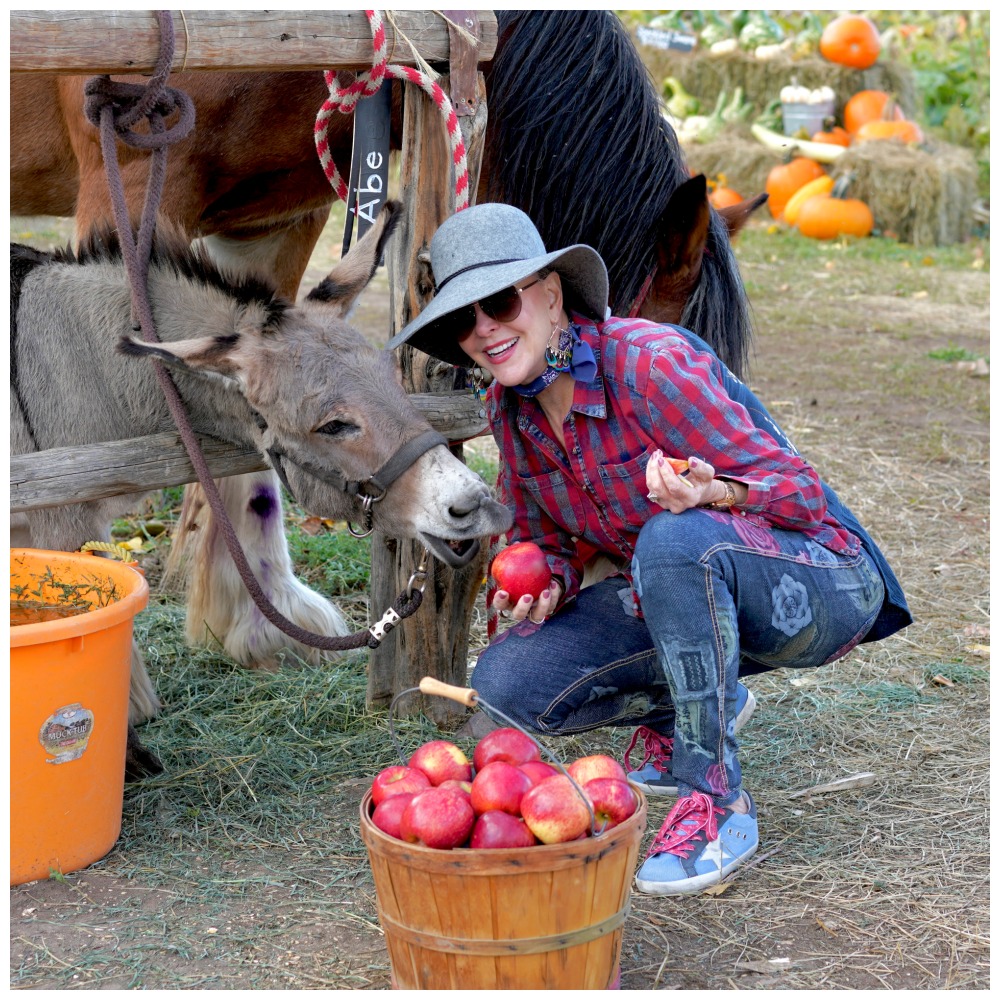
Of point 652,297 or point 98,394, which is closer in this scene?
point 98,394

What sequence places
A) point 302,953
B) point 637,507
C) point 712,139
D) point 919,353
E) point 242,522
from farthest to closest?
point 712,139
point 919,353
point 242,522
point 637,507
point 302,953

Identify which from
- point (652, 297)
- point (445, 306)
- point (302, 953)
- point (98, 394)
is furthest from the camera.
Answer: point (652, 297)

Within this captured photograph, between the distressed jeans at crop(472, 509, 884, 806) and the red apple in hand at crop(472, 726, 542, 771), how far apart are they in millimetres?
552

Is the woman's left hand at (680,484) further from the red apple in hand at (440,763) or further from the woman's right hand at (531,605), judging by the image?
the red apple in hand at (440,763)

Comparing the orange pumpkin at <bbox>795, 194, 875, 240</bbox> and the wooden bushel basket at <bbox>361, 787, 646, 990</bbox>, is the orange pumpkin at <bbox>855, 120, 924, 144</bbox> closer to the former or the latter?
the orange pumpkin at <bbox>795, 194, 875, 240</bbox>

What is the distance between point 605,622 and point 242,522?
181cm

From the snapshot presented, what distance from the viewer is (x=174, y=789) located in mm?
3346

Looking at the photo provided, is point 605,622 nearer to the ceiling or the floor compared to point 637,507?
nearer to the floor

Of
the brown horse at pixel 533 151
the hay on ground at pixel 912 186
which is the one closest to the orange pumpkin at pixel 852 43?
the hay on ground at pixel 912 186

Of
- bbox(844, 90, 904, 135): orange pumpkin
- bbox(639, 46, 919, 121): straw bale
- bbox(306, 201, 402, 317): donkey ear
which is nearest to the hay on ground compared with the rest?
bbox(844, 90, 904, 135): orange pumpkin

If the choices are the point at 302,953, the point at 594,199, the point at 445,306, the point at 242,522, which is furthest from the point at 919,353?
the point at 302,953

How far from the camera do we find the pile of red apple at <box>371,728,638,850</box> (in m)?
2.13

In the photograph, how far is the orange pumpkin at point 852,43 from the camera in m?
13.9

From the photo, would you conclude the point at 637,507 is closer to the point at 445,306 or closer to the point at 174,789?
the point at 445,306
